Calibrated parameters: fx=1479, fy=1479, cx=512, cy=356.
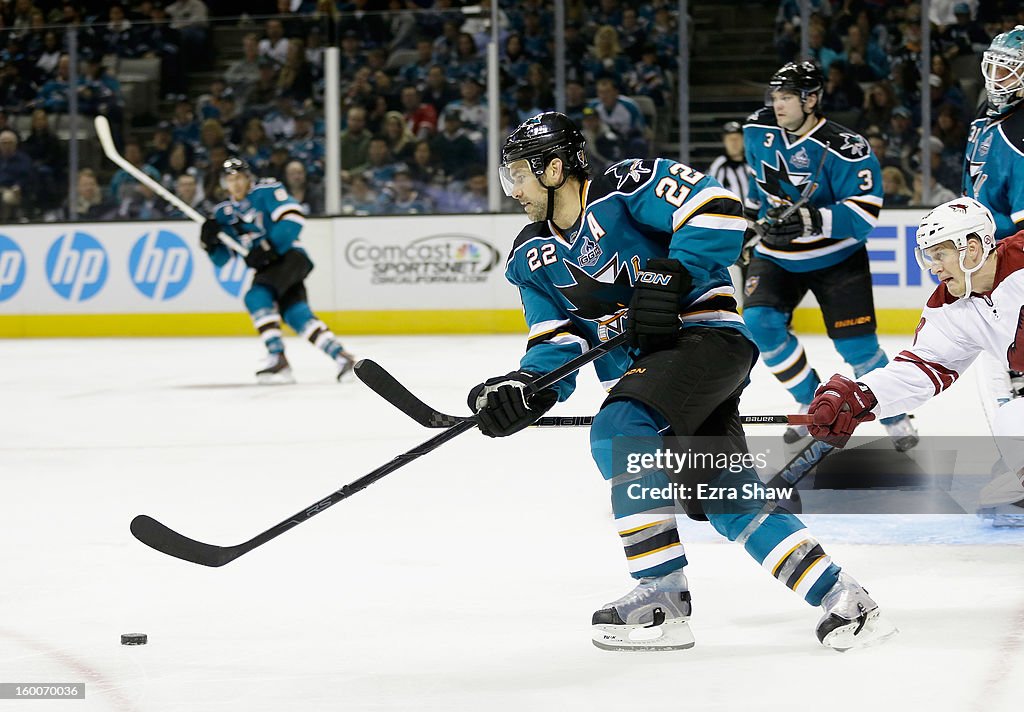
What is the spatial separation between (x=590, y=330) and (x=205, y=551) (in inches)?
34.8

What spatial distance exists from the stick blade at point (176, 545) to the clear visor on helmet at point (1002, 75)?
2.40 metres

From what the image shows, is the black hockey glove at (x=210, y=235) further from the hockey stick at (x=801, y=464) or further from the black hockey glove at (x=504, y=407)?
the black hockey glove at (x=504, y=407)

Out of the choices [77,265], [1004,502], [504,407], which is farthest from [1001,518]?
[77,265]

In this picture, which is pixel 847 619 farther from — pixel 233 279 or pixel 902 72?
pixel 233 279

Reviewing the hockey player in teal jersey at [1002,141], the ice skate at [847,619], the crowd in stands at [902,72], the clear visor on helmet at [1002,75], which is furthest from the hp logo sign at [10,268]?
the ice skate at [847,619]

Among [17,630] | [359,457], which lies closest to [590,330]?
[17,630]

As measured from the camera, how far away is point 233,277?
10172mm

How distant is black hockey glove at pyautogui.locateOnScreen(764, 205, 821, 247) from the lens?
4.60 meters

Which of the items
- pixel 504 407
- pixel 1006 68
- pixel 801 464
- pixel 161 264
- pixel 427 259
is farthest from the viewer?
pixel 161 264

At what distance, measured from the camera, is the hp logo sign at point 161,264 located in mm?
10203

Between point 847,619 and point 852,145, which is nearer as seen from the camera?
→ point 847,619

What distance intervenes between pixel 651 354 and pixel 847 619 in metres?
0.59

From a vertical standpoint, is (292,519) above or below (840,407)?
below

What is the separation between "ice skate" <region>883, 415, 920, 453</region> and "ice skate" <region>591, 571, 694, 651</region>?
233cm
